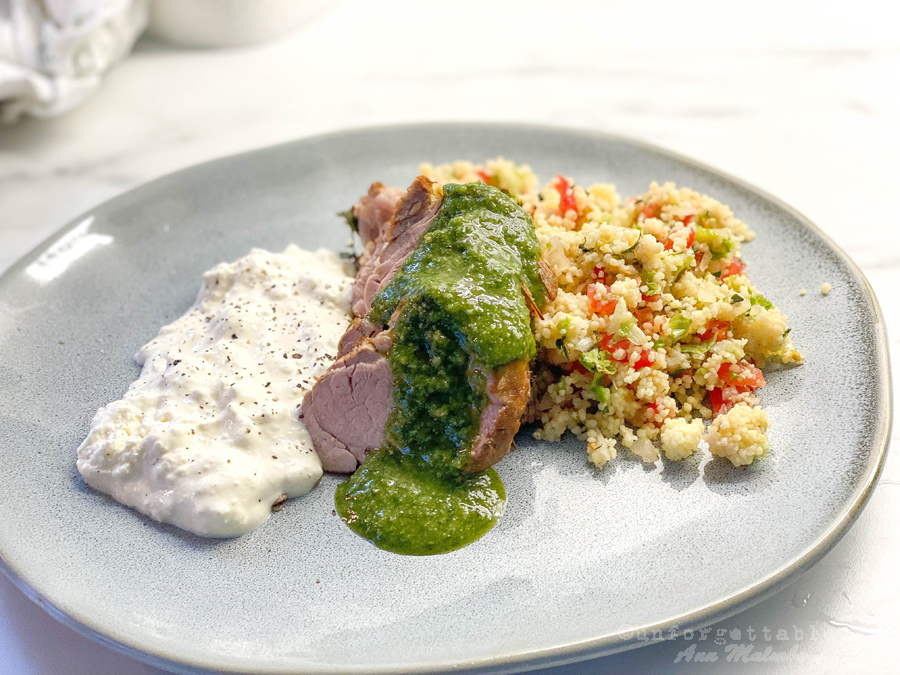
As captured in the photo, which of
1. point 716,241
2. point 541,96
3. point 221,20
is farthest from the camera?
point 221,20

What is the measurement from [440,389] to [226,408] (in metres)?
0.91

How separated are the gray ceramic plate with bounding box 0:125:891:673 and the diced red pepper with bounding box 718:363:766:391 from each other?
9 centimetres

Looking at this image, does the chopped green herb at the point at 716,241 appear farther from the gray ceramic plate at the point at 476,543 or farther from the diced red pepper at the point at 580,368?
the diced red pepper at the point at 580,368

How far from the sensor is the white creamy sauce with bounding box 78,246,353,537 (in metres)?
3.20

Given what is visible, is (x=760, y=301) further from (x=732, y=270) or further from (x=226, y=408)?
(x=226, y=408)

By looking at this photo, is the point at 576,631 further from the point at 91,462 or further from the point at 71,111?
the point at 71,111

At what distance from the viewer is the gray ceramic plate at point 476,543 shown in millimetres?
2773

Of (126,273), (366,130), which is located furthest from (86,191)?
(366,130)

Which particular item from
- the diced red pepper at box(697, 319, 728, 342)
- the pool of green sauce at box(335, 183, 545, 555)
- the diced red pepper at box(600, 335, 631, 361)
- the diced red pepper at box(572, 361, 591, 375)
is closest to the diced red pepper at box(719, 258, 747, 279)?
the diced red pepper at box(697, 319, 728, 342)

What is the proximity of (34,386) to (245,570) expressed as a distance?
1.55 metres

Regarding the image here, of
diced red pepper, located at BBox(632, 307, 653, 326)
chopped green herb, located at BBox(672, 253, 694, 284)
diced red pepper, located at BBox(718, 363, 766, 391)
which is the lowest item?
diced red pepper, located at BBox(718, 363, 766, 391)

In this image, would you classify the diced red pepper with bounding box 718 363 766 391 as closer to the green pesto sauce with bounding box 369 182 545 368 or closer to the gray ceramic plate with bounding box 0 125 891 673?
the gray ceramic plate with bounding box 0 125 891 673

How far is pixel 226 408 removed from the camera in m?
3.44

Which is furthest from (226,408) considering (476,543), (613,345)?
(613,345)
